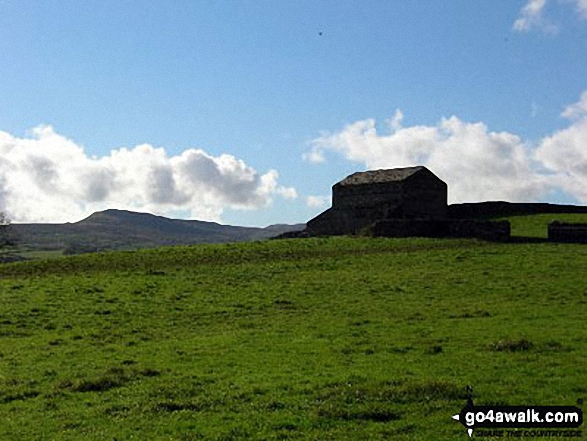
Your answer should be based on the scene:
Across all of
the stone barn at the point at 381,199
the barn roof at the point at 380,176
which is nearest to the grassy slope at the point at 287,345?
the stone barn at the point at 381,199

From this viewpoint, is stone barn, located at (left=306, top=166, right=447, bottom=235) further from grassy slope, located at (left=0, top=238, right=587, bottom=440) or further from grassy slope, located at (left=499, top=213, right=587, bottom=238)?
grassy slope, located at (left=0, top=238, right=587, bottom=440)

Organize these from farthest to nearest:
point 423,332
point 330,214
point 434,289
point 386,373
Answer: point 330,214, point 434,289, point 423,332, point 386,373

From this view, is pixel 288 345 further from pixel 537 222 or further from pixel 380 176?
pixel 537 222

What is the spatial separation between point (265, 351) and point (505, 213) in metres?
66.2

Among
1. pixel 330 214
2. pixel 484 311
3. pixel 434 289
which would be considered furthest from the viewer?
pixel 330 214

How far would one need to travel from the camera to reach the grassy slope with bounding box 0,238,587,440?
603 inches

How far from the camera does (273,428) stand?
1431 centimetres

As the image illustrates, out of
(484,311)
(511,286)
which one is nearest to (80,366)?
(484,311)

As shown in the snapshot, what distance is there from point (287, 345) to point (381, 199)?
176 feet

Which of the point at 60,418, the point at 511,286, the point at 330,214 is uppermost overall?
the point at 330,214

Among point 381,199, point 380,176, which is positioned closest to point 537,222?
point 381,199

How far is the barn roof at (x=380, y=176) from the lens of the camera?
75.1 meters

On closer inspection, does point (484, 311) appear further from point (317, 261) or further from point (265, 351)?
point (317, 261)

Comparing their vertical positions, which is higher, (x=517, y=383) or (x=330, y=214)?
(x=330, y=214)
